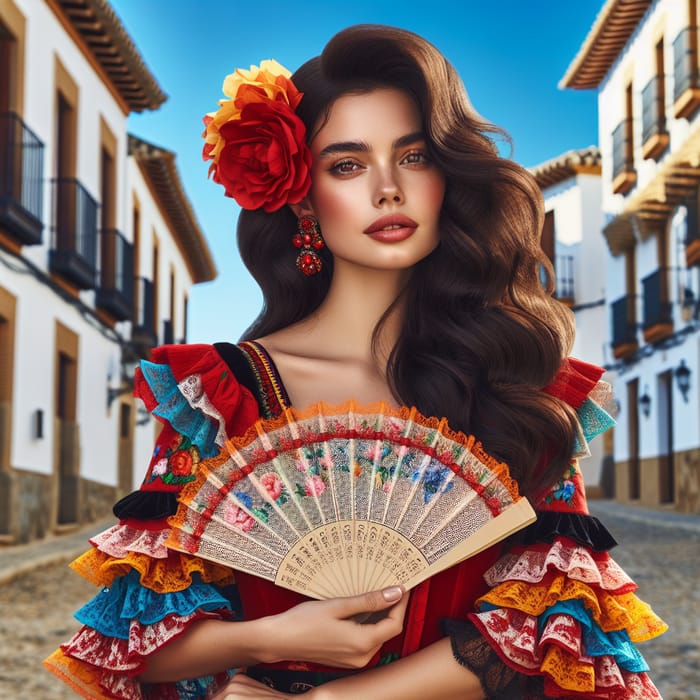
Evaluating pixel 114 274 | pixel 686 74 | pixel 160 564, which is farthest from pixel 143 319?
pixel 160 564

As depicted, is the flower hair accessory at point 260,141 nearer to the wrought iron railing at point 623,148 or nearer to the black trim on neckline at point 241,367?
the black trim on neckline at point 241,367

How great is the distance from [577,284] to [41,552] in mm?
15880

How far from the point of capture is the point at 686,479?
16016mm

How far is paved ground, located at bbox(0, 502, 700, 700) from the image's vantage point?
5402 millimetres

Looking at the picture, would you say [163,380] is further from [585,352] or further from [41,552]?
[585,352]

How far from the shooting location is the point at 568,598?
5.89 feet

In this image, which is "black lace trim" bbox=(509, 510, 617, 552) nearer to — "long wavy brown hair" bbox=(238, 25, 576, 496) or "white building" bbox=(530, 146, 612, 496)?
"long wavy brown hair" bbox=(238, 25, 576, 496)

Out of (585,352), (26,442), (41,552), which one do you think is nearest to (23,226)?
(26,442)

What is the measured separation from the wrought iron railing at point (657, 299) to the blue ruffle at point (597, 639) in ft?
50.7

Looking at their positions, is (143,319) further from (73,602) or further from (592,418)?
(592,418)

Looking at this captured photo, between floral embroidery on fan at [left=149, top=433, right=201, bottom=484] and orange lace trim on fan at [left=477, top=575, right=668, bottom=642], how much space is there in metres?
0.51

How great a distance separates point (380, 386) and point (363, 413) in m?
0.16

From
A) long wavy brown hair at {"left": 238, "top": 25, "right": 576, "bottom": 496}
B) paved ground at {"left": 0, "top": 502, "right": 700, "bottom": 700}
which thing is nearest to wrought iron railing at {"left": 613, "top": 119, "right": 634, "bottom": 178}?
paved ground at {"left": 0, "top": 502, "right": 700, "bottom": 700}

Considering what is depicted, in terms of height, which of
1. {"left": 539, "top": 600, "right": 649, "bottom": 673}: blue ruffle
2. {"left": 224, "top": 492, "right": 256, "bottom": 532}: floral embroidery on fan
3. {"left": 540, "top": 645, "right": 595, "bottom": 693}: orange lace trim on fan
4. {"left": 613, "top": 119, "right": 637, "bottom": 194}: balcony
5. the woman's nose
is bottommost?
{"left": 540, "top": 645, "right": 595, "bottom": 693}: orange lace trim on fan
